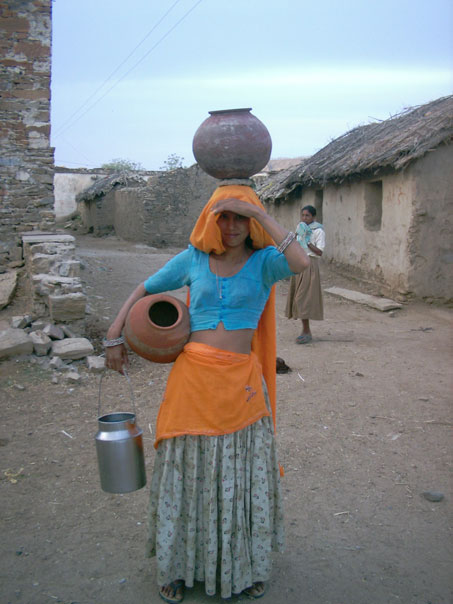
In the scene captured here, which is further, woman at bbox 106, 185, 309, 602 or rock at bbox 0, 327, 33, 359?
rock at bbox 0, 327, 33, 359

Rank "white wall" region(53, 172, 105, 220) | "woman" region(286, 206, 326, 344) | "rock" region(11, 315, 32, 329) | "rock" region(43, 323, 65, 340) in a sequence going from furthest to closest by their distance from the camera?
1. "white wall" region(53, 172, 105, 220)
2. "woman" region(286, 206, 326, 344)
3. "rock" region(11, 315, 32, 329)
4. "rock" region(43, 323, 65, 340)

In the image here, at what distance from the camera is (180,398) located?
221 centimetres

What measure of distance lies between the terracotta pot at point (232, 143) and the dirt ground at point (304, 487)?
69.9 inches

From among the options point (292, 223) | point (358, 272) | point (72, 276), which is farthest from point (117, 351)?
point (292, 223)

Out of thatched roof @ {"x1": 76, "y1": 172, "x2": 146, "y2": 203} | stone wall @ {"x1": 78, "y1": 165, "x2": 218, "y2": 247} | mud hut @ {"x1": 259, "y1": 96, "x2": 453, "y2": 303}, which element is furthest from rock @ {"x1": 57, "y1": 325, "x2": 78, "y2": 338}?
thatched roof @ {"x1": 76, "y1": 172, "x2": 146, "y2": 203}

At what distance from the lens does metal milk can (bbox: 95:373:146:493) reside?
2.32m

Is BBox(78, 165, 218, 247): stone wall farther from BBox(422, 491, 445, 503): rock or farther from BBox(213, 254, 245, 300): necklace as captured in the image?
BBox(213, 254, 245, 300): necklace

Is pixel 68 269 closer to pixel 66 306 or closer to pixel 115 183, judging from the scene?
pixel 66 306

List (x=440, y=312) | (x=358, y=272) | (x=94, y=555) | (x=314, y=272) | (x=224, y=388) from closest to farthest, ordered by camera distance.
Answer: (x=224, y=388) < (x=94, y=555) < (x=314, y=272) < (x=440, y=312) < (x=358, y=272)

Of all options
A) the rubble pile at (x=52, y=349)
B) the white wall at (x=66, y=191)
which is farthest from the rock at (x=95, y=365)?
the white wall at (x=66, y=191)

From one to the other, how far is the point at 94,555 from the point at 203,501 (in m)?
0.81

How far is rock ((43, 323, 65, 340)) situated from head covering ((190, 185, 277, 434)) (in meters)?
3.93

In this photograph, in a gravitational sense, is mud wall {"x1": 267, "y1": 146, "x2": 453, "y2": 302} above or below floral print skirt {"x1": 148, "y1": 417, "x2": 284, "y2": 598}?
above

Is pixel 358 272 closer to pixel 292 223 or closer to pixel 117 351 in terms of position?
pixel 292 223
